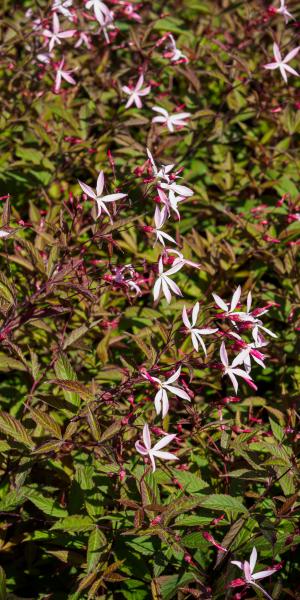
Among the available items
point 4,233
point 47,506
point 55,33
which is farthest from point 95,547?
point 55,33

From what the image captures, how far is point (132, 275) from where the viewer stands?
75.8 inches

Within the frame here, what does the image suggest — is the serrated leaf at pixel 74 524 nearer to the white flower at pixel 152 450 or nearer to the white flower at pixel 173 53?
the white flower at pixel 152 450

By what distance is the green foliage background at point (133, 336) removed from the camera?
1.83m

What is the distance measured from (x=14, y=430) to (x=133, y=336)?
422 millimetres

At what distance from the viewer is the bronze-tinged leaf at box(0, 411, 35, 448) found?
1.79m

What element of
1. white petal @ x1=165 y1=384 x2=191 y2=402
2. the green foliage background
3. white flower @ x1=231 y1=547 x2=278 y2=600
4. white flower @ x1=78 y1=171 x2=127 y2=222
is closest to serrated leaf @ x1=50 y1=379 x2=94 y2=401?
the green foliage background

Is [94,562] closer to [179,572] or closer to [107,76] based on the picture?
[179,572]

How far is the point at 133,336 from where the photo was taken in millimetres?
1846

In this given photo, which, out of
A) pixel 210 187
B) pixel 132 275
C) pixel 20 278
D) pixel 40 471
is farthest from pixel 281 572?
pixel 210 187

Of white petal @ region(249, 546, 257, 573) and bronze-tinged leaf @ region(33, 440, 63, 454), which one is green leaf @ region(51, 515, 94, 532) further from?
white petal @ region(249, 546, 257, 573)

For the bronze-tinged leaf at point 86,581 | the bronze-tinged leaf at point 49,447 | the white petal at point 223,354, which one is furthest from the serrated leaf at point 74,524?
the white petal at point 223,354

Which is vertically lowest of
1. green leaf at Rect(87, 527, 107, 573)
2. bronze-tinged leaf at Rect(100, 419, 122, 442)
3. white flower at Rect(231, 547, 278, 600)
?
white flower at Rect(231, 547, 278, 600)

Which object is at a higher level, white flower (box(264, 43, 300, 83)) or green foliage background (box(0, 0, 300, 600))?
white flower (box(264, 43, 300, 83))

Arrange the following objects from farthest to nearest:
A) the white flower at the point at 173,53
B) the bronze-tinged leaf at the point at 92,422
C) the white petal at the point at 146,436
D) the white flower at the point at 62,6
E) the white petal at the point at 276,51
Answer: the white flower at the point at 173,53, the white petal at the point at 276,51, the white flower at the point at 62,6, the bronze-tinged leaf at the point at 92,422, the white petal at the point at 146,436
